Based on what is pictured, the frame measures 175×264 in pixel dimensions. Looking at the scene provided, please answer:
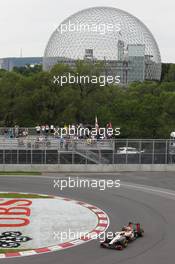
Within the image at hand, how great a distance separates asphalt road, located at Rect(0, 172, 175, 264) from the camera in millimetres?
18750

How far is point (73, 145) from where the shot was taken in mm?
46219

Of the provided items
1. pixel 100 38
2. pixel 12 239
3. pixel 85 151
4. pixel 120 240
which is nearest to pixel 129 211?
pixel 120 240

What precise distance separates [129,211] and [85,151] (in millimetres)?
18670

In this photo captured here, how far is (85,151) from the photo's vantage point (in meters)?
46.2

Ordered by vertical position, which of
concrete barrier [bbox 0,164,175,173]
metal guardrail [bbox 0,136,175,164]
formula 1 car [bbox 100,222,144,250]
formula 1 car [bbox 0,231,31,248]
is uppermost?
metal guardrail [bbox 0,136,175,164]

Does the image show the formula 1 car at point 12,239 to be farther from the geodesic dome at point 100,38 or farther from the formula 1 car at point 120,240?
the geodesic dome at point 100,38

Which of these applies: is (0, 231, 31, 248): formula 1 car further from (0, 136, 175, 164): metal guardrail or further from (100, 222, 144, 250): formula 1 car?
(0, 136, 175, 164): metal guardrail

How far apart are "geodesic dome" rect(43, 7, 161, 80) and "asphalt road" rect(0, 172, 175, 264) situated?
61421 millimetres

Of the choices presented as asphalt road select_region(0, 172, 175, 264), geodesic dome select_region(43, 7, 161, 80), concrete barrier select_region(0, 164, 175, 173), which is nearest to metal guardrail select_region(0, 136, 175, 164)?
concrete barrier select_region(0, 164, 175, 173)

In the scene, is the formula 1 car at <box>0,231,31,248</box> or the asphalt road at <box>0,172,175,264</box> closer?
the asphalt road at <box>0,172,175,264</box>

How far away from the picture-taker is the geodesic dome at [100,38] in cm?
10212

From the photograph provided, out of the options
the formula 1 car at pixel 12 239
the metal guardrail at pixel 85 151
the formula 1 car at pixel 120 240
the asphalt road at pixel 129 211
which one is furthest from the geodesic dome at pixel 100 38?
the formula 1 car at pixel 120 240

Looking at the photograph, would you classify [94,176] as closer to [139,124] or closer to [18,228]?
[139,124]

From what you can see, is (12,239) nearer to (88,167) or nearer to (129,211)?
(129,211)
